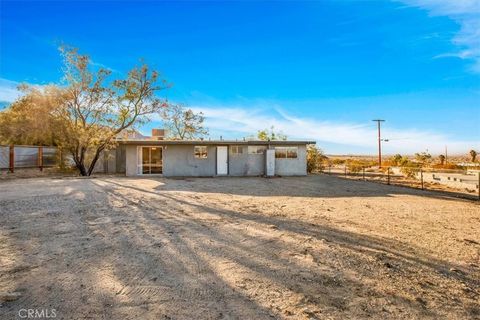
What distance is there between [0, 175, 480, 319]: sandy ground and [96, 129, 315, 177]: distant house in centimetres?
1198

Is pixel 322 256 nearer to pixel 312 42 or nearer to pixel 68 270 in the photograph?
pixel 68 270

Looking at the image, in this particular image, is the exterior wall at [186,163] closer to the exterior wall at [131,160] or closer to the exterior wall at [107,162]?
the exterior wall at [131,160]

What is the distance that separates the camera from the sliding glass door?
66.8 feet

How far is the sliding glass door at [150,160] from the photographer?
20359mm

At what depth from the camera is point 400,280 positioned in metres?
3.75

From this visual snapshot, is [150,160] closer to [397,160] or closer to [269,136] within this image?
[269,136]

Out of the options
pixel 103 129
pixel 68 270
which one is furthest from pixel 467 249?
Answer: pixel 103 129

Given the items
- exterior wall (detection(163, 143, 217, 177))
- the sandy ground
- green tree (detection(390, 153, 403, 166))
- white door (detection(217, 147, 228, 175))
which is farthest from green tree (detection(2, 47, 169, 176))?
green tree (detection(390, 153, 403, 166))

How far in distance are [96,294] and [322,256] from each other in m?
3.28

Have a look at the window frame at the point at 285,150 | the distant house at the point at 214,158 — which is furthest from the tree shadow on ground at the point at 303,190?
the window frame at the point at 285,150

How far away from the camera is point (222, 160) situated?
20375 millimetres

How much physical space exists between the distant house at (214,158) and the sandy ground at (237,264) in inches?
472

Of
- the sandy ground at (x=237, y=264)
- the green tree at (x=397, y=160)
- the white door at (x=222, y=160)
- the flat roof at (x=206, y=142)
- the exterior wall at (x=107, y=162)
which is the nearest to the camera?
the sandy ground at (x=237, y=264)

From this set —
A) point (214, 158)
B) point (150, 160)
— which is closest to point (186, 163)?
point (214, 158)
